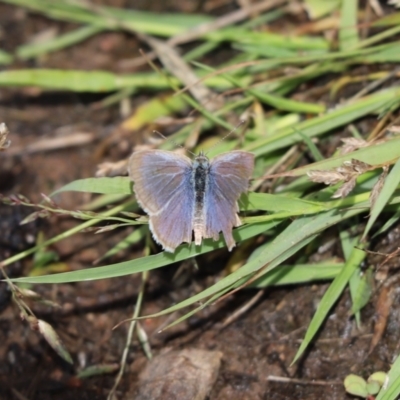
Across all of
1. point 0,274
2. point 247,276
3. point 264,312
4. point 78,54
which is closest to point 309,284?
point 264,312

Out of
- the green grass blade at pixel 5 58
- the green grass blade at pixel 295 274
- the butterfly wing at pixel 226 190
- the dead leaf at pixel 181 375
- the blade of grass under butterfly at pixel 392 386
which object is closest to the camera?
the blade of grass under butterfly at pixel 392 386

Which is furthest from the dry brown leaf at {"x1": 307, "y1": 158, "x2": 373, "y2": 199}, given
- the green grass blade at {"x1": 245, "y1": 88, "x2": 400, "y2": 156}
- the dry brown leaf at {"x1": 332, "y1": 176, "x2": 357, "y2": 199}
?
the green grass blade at {"x1": 245, "y1": 88, "x2": 400, "y2": 156}

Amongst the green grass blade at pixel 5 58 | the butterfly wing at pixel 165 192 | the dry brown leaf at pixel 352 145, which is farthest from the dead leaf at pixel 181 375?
the green grass blade at pixel 5 58

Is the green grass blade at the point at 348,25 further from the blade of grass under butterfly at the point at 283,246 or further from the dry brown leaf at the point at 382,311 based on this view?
the dry brown leaf at the point at 382,311

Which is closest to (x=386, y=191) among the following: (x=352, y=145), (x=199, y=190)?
(x=352, y=145)

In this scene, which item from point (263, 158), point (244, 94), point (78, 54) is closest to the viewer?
point (263, 158)

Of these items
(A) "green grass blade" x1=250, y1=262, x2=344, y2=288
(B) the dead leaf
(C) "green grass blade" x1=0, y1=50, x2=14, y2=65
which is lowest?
(B) the dead leaf

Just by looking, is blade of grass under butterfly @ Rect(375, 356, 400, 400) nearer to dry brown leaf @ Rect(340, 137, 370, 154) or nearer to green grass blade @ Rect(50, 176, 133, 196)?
dry brown leaf @ Rect(340, 137, 370, 154)

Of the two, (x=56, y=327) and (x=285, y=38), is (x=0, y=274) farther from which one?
(x=285, y=38)
